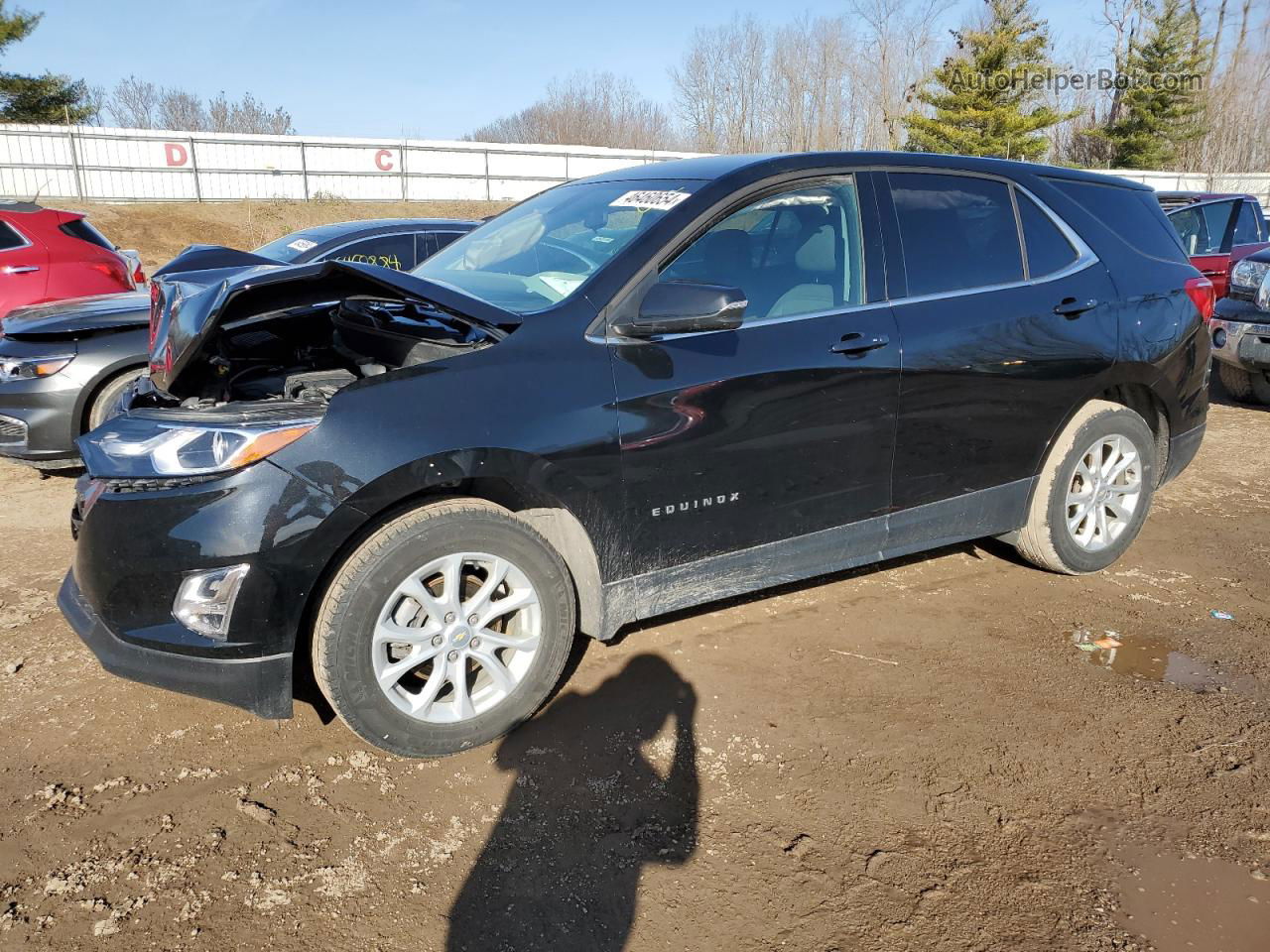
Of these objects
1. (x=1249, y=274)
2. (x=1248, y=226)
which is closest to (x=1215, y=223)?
(x=1248, y=226)

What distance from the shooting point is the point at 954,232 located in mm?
3664

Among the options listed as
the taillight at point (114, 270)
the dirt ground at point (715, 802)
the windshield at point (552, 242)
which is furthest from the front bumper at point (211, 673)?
the taillight at point (114, 270)

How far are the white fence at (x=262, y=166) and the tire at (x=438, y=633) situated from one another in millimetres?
21654

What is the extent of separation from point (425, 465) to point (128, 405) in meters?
1.24

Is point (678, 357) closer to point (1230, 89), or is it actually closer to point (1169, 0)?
point (1169, 0)

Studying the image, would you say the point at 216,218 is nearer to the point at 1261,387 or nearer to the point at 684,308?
the point at 1261,387

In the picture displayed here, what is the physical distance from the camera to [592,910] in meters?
2.23

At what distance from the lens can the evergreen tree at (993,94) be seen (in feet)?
125

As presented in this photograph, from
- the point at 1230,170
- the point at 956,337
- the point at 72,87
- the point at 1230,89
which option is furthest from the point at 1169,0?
the point at 956,337

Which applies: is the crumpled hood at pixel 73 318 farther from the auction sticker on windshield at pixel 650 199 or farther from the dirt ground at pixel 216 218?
the dirt ground at pixel 216 218

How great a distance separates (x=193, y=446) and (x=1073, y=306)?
3.47 metres

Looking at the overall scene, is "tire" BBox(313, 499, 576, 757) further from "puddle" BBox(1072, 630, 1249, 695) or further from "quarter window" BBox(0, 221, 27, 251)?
"quarter window" BBox(0, 221, 27, 251)

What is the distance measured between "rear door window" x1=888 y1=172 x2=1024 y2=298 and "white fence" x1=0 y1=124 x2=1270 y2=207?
20424 millimetres

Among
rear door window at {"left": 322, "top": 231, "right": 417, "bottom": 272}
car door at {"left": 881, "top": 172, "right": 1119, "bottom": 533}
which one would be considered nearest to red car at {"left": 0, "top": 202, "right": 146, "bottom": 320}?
Answer: rear door window at {"left": 322, "top": 231, "right": 417, "bottom": 272}
